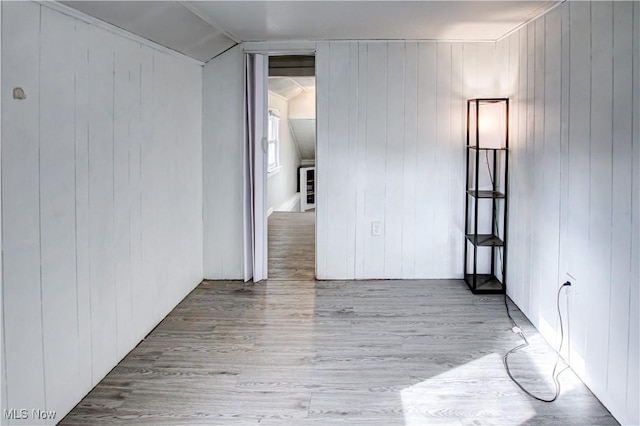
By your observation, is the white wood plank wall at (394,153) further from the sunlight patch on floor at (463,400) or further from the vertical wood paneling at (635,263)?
the vertical wood paneling at (635,263)

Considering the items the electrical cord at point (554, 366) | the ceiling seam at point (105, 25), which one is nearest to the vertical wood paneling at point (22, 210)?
the ceiling seam at point (105, 25)

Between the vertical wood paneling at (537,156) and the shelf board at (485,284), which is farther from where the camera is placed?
the shelf board at (485,284)

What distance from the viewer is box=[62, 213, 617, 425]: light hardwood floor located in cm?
245

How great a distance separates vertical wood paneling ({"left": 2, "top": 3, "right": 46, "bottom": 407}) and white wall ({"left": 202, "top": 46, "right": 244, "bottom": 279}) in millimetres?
2416

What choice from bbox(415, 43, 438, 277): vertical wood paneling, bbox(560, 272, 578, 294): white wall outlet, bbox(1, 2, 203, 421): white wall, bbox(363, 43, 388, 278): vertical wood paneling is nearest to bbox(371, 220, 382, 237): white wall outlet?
bbox(363, 43, 388, 278): vertical wood paneling

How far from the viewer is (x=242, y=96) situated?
15.1 ft

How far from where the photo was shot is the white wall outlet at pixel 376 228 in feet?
15.3

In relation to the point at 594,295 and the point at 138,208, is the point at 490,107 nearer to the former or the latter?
the point at 594,295

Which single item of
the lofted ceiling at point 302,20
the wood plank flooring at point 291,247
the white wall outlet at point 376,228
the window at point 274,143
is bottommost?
the wood plank flooring at point 291,247

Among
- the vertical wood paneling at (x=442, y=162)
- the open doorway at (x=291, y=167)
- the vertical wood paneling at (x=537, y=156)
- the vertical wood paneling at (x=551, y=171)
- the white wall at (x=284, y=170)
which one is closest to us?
the vertical wood paneling at (x=551, y=171)

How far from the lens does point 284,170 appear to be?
9906 millimetres

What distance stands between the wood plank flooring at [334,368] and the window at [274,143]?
4.60 meters

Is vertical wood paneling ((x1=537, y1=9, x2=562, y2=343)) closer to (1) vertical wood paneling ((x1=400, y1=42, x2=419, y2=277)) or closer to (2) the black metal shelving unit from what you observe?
(2) the black metal shelving unit

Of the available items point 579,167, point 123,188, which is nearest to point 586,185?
point 579,167
